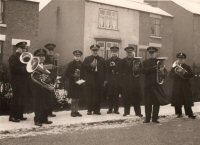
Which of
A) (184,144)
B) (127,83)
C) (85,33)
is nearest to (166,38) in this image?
(85,33)

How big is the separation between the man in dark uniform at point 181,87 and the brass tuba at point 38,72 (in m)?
4.48

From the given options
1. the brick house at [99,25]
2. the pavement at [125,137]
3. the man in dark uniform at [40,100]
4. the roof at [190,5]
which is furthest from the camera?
the roof at [190,5]

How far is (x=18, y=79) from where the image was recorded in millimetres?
10914

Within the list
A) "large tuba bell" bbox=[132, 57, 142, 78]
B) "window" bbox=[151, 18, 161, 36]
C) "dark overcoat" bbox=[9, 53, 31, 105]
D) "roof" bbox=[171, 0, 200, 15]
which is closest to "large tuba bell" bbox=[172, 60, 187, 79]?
"large tuba bell" bbox=[132, 57, 142, 78]

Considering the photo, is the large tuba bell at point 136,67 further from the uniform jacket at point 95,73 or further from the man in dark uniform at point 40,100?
the man in dark uniform at point 40,100

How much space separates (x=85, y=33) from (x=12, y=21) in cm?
514

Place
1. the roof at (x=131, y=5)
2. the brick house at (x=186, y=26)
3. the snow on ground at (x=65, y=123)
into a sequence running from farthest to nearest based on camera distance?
the brick house at (x=186, y=26), the roof at (x=131, y=5), the snow on ground at (x=65, y=123)

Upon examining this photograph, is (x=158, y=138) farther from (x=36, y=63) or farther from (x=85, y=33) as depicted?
(x=85, y=33)

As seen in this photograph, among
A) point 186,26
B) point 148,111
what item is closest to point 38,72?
point 148,111

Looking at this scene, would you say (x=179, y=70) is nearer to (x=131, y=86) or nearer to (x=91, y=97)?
(x=131, y=86)

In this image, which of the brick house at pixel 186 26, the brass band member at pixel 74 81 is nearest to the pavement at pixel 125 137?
the brass band member at pixel 74 81

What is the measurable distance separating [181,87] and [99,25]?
54.1 feet

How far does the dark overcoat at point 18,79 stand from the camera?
35.5ft

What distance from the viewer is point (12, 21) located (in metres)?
25.1
